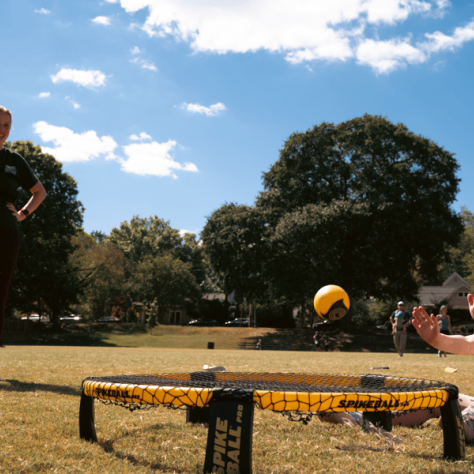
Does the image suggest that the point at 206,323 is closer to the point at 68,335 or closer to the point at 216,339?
the point at 216,339

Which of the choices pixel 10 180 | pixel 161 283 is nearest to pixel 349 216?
pixel 10 180

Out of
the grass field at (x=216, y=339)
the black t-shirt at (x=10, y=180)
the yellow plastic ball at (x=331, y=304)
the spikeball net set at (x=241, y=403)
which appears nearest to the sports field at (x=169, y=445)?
the spikeball net set at (x=241, y=403)

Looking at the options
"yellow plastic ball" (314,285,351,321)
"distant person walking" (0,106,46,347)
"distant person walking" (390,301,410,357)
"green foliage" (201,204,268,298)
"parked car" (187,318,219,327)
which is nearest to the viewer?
"distant person walking" (0,106,46,347)

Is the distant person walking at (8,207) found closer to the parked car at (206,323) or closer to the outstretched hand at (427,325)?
the outstretched hand at (427,325)

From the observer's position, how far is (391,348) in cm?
3381

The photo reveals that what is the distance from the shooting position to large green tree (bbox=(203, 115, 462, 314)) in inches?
1351

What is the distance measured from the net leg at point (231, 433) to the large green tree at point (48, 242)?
35.8 meters

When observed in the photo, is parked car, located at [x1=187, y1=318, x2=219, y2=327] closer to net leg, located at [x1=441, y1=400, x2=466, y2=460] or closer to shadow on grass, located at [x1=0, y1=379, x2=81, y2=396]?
shadow on grass, located at [x1=0, y1=379, x2=81, y2=396]

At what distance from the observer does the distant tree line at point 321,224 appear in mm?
34469

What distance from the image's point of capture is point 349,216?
3416 cm

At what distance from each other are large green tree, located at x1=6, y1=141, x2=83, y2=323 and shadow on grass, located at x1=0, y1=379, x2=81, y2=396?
3144 centimetres

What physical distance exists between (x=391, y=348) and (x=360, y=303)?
33.2 metres

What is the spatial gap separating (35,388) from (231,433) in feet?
13.7

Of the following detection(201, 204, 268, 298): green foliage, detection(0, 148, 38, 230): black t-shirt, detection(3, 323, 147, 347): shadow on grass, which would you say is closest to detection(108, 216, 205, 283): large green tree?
detection(3, 323, 147, 347): shadow on grass
